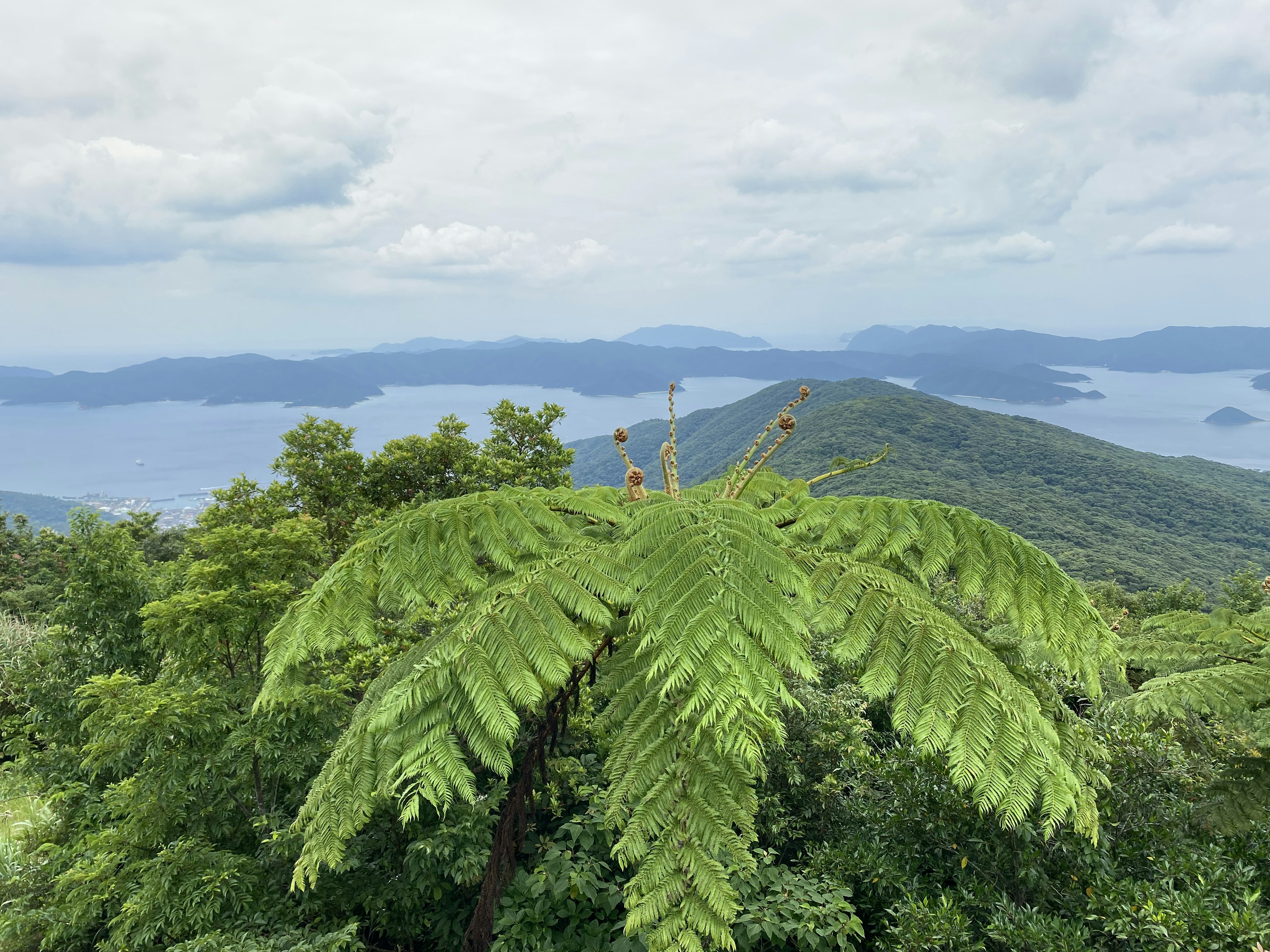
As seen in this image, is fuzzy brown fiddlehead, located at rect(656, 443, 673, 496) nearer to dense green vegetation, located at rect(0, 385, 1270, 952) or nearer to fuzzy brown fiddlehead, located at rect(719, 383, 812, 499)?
dense green vegetation, located at rect(0, 385, 1270, 952)

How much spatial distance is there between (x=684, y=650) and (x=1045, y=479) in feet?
365

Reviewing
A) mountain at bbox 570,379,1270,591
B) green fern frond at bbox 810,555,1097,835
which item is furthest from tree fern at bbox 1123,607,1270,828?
mountain at bbox 570,379,1270,591

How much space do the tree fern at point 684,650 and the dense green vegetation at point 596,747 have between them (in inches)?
0.7

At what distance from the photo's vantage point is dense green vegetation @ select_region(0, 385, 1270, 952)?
2.23 meters

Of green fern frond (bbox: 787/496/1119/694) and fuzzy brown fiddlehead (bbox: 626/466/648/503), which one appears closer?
green fern frond (bbox: 787/496/1119/694)

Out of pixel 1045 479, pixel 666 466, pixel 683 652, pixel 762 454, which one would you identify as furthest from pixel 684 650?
pixel 1045 479

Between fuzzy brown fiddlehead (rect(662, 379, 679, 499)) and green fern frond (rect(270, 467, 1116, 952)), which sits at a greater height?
fuzzy brown fiddlehead (rect(662, 379, 679, 499))

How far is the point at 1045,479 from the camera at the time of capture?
9325cm

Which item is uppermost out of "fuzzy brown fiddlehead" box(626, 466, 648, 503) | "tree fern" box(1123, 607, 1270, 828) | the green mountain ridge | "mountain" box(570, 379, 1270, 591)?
"fuzzy brown fiddlehead" box(626, 466, 648, 503)

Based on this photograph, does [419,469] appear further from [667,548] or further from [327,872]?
[667,548]

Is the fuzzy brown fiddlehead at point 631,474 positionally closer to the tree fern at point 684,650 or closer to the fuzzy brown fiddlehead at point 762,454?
the tree fern at point 684,650

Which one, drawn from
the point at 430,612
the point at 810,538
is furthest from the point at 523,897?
the point at 810,538

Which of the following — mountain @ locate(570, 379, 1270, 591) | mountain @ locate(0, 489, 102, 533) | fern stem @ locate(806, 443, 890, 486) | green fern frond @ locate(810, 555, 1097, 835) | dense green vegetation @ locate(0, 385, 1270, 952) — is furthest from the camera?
mountain @ locate(0, 489, 102, 533)

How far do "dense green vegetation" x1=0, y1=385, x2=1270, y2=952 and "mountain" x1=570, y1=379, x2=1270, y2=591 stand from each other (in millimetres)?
43367
